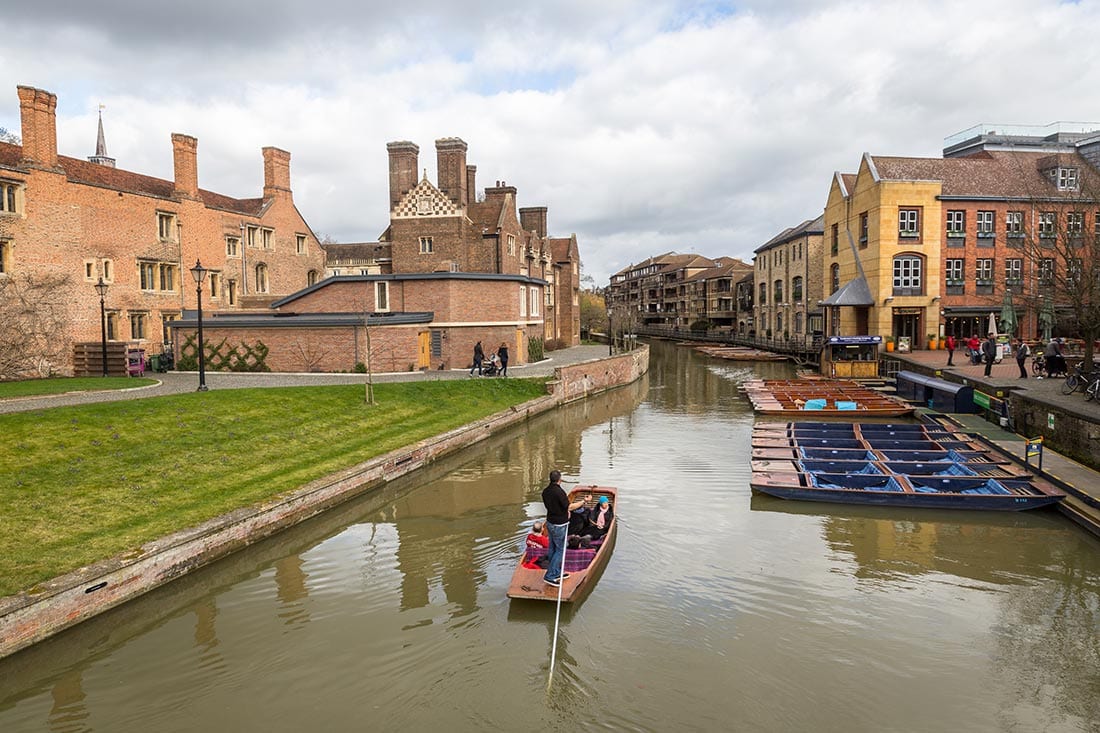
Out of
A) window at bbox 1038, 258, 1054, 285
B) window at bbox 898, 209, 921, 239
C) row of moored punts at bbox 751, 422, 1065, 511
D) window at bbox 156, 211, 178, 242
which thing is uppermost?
window at bbox 898, 209, 921, 239

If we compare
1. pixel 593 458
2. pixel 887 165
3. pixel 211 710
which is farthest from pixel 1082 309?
pixel 211 710

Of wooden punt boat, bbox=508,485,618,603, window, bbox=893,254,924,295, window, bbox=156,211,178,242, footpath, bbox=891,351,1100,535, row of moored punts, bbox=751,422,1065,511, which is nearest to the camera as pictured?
wooden punt boat, bbox=508,485,618,603

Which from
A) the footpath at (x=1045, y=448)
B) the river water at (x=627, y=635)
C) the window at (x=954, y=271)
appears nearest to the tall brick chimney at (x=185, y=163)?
the river water at (x=627, y=635)

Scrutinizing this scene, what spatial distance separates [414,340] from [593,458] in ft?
41.8

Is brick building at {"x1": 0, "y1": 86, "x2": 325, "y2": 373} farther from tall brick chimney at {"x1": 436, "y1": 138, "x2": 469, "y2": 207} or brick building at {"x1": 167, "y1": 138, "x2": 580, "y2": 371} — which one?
tall brick chimney at {"x1": 436, "y1": 138, "x2": 469, "y2": 207}

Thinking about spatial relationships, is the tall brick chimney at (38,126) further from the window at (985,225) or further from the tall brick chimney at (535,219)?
the window at (985,225)

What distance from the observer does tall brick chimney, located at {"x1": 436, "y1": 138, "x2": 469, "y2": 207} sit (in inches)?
A: 1594

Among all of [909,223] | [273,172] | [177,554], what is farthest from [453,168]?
[177,554]

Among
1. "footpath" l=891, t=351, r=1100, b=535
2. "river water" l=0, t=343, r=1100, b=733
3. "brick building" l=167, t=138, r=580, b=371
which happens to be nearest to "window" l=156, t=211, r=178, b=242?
"brick building" l=167, t=138, r=580, b=371

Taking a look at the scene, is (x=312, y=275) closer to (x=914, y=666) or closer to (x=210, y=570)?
(x=210, y=570)

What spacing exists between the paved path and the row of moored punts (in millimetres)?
13564

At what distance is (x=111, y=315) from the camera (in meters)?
30.4

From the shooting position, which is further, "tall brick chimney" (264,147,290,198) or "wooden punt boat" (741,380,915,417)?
"tall brick chimney" (264,147,290,198)

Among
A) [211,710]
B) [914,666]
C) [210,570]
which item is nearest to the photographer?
[211,710]
